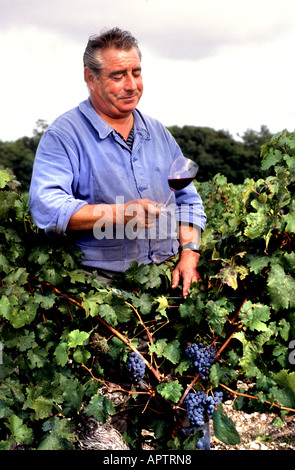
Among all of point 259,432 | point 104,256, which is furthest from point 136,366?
point 259,432

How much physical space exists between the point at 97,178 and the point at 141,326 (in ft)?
2.83

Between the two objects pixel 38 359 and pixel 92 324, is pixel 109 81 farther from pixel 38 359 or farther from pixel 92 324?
pixel 38 359

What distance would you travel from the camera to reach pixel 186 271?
3.02 meters

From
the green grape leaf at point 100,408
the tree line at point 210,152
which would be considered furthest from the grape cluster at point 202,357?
the tree line at point 210,152

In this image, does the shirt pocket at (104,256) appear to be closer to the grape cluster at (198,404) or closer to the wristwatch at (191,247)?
the wristwatch at (191,247)

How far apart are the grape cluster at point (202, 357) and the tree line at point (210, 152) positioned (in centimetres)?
3234

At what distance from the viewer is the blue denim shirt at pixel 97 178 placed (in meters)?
2.81

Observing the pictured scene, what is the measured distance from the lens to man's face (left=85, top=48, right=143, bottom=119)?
2.95m

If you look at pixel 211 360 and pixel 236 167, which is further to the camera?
pixel 236 167

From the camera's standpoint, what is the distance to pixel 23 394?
2945mm

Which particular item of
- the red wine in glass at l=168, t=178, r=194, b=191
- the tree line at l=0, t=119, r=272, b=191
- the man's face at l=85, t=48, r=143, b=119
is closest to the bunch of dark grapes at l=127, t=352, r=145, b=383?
the red wine in glass at l=168, t=178, r=194, b=191
